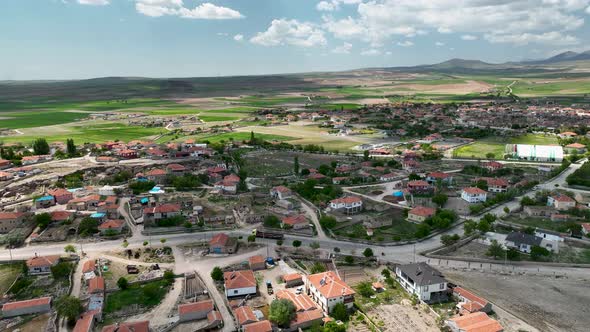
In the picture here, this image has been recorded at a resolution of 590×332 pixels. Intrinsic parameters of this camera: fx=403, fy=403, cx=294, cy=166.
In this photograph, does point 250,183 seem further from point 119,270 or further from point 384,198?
point 119,270

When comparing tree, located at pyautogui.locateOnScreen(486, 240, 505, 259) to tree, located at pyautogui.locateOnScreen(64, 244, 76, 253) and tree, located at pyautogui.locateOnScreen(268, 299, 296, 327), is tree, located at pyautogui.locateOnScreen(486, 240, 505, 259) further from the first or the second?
tree, located at pyautogui.locateOnScreen(64, 244, 76, 253)

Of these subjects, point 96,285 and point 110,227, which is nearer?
point 96,285

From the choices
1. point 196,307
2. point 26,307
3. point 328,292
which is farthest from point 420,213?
Answer: point 26,307

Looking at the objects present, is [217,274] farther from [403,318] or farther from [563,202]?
[563,202]

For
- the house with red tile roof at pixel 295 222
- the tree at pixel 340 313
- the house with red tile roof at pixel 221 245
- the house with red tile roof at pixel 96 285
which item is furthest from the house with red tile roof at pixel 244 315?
the house with red tile roof at pixel 295 222

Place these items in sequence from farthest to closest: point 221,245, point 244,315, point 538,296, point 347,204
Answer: point 347,204 → point 221,245 → point 538,296 → point 244,315

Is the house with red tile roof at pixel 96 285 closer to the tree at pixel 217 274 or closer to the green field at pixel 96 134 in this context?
the tree at pixel 217 274
